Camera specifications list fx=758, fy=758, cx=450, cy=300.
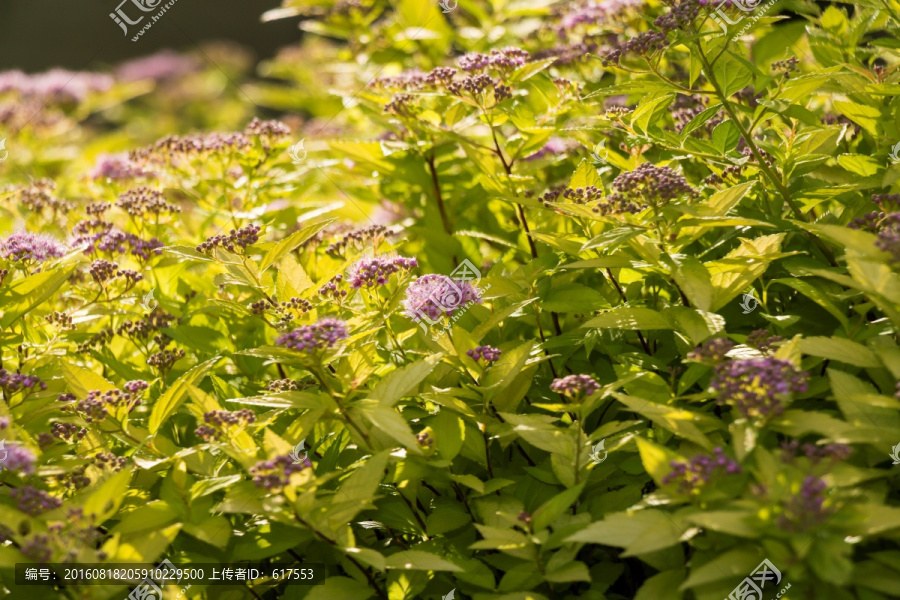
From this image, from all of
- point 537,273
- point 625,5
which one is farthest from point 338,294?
point 625,5

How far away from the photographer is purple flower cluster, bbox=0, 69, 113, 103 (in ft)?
11.8

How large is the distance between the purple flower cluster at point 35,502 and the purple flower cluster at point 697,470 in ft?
3.28

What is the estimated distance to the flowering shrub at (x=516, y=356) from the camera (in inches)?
47.4

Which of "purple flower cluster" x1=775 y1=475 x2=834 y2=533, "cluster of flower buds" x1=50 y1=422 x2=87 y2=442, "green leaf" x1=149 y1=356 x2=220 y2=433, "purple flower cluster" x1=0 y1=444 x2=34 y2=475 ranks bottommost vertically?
"cluster of flower buds" x1=50 y1=422 x2=87 y2=442

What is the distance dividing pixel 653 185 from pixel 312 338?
0.68 metres

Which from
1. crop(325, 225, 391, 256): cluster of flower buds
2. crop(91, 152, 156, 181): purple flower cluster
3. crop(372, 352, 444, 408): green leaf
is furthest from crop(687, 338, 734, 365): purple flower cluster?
crop(91, 152, 156, 181): purple flower cluster

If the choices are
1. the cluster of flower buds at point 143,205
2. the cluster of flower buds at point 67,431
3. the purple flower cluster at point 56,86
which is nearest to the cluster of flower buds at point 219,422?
the cluster of flower buds at point 67,431

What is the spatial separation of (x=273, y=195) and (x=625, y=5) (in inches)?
46.9

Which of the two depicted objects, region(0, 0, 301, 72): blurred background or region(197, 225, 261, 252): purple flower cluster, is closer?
region(197, 225, 261, 252): purple flower cluster

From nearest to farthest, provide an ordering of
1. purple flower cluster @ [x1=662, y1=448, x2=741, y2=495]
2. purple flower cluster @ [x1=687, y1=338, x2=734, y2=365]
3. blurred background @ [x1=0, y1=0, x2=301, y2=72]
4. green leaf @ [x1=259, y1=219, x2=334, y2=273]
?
purple flower cluster @ [x1=662, y1=448, x2=741, y2=495]
purple flower cluster @ [x1=687, y1=338, x2=734, y2=365]
green leaf @ [x1=259, y1=219, x2=334, y2=273]
blurred background @ [x1=0, y1=0, x2=301, y2=72]

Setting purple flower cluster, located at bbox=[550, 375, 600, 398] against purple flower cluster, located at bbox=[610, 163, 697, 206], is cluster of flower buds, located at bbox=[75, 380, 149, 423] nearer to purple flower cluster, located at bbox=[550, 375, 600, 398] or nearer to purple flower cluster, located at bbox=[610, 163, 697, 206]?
purple flower cluster, located at bbox=[550, 375, 600, 398]

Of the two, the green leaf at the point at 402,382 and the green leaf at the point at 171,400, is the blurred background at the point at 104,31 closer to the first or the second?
the green leaf at the point at 171,400

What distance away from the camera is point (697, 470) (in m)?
1.18

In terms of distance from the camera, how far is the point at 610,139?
2.16 meters
